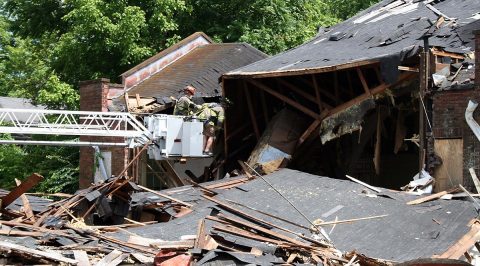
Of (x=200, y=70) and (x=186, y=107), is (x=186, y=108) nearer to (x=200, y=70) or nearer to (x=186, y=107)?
(x=186, y=107)

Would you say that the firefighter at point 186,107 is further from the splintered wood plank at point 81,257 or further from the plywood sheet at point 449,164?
the splintered wood plank at point 81,257

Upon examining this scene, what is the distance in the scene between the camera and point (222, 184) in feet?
48.4

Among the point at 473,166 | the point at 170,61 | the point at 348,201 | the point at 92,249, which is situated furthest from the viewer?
the point at 170,61

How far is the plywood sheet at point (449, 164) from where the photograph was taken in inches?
562

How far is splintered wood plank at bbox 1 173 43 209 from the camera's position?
12.1 meters

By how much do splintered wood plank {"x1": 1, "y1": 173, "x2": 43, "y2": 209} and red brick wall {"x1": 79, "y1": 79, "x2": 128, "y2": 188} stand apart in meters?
10.8

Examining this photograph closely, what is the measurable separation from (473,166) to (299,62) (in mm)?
5450

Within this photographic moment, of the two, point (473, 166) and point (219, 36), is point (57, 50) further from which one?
point (473, 166)

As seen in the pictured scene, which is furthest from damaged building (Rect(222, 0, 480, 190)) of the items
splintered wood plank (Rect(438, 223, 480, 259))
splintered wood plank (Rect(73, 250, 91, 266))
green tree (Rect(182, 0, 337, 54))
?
green tree (Rect(182, 0, 337, 54))

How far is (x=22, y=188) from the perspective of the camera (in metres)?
12.5

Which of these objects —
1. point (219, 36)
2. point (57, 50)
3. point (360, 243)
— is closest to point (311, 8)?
point (219, 36)

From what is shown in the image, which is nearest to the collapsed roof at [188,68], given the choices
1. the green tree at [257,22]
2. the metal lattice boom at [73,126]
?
the green tree at [257,22]

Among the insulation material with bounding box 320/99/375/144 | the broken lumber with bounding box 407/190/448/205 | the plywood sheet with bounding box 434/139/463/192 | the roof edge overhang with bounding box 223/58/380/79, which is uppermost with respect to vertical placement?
the roof edge overhang with bounding box 223/58/380/79

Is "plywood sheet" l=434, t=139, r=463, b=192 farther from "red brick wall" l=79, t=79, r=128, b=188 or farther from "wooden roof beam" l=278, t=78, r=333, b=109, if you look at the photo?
"red brick wall" l=79, t=79, r=128, b=188
